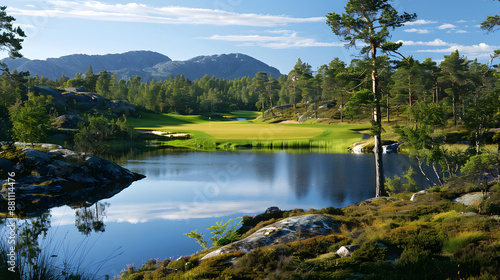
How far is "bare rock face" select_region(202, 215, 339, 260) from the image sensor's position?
37.9 ft

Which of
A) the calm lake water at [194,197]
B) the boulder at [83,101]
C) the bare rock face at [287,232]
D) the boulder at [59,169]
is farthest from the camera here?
the boulder at [83,101]

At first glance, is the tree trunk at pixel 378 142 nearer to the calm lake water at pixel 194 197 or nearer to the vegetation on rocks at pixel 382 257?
the calm lake water at pixel 194 197

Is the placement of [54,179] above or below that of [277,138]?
below

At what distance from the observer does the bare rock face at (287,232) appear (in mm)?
11539

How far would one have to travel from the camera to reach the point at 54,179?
89.1 ft

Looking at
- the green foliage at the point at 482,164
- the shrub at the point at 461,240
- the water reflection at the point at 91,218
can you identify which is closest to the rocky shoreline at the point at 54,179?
the water reflection at the point at 91,218

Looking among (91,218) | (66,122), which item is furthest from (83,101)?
(91,218)

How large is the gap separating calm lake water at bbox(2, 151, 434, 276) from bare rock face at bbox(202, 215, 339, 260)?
420 centimetres

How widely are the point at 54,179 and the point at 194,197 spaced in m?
11.4

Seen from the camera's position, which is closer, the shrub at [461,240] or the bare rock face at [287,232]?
the shrub at [461,240]

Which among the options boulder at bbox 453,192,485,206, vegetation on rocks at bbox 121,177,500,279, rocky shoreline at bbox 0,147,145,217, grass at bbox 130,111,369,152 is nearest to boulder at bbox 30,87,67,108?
grass at bbox 130,111,369,152

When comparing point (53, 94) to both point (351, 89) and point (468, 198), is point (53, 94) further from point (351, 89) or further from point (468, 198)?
point (468, 198)

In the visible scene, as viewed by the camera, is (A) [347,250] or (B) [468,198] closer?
(A) [347,250]

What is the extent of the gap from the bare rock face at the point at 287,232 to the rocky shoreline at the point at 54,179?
1554cm
